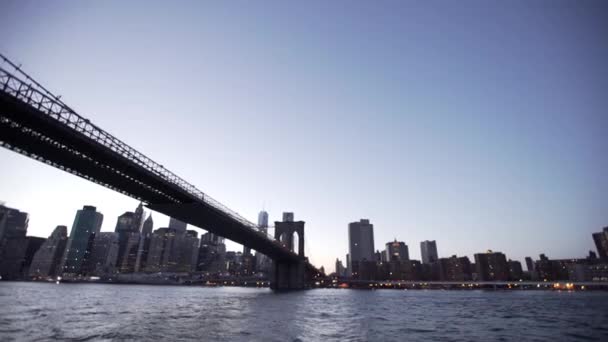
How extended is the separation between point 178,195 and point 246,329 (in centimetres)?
2769

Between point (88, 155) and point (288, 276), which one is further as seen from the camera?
point (288, 276)

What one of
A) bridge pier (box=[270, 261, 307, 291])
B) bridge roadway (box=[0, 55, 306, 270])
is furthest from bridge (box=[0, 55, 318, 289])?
bridge pier (box=[270, 261, 307, 291])

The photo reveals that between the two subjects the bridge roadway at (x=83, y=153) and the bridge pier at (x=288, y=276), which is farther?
the bridge pier at (x=288, y=276)

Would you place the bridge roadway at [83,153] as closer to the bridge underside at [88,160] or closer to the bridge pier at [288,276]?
the bridge underside at [88,160]

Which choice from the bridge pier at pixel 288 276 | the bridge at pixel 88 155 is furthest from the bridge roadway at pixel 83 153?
the bridge pier at pixel 288 276

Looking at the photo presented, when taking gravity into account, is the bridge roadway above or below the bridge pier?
above

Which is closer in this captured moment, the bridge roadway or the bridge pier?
the bridge roadway

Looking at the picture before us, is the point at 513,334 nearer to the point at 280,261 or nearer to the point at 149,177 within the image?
the point at 149,177

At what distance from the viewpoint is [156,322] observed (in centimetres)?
2242

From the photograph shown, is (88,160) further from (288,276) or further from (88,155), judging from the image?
Result: (288,276)

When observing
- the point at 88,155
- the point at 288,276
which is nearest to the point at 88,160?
the point at 88,155

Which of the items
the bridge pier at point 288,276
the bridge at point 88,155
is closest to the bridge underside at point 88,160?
the bridge at point 88,155

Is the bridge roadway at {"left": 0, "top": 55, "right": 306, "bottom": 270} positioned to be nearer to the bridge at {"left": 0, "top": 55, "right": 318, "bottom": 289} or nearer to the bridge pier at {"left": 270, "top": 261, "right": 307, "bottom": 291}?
the bridge at {"left": 0, "top": 55, "right": 318, "bottom": 289}

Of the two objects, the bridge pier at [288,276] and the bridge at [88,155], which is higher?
the bridge at [88,155]
